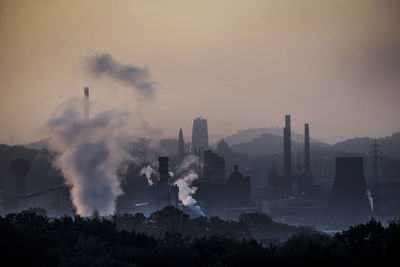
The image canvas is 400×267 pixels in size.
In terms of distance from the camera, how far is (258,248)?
173ft

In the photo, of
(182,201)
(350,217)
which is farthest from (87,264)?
(350,217)

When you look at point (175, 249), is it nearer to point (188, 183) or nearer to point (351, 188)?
point (188, 183)

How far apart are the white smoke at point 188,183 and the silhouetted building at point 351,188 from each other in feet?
84.7

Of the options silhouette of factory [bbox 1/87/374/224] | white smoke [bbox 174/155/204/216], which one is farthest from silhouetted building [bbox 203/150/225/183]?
white smoke [bbox 174/155/204/216]

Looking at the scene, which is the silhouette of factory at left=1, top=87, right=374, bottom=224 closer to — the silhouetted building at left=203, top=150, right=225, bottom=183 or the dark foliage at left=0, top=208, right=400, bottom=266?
the silhouetted building at left=203, top=150, right=225, bottom=183

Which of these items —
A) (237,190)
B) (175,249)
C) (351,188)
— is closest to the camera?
(175,249)

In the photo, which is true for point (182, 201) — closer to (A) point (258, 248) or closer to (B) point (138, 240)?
(B) point (138, 240)

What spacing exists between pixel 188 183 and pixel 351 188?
2920 cm

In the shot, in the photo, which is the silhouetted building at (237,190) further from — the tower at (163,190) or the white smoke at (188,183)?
the tower at (163,190)

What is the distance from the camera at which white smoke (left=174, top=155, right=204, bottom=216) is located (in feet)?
442

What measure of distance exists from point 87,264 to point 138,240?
15.1 m

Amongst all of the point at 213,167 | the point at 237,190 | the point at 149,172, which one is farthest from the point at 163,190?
the point at 213,167

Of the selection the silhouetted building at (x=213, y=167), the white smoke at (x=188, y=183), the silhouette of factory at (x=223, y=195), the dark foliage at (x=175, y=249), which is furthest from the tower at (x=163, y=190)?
the dark foliage at (x=175, y=249)

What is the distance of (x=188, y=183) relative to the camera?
15512 centimetres
